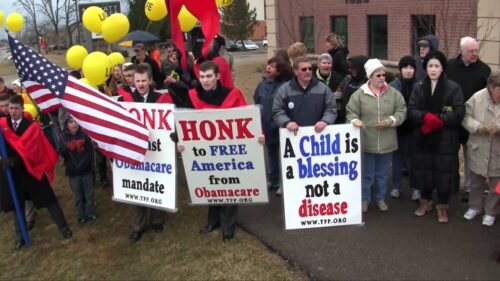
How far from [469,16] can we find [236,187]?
985cm

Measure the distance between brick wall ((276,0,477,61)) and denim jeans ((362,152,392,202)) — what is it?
16.9 feet

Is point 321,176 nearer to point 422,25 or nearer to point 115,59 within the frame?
point 115,59

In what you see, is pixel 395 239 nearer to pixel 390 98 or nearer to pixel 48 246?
pixel 390 98

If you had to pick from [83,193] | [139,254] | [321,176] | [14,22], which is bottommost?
[139,254]

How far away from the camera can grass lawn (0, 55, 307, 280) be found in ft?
16.5

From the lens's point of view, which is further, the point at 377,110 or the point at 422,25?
the point at 422,25

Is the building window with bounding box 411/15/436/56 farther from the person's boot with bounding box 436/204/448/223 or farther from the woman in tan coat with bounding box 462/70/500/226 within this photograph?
the person's boot with bounding box 436/204/448/223

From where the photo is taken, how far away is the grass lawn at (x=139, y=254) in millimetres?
5031

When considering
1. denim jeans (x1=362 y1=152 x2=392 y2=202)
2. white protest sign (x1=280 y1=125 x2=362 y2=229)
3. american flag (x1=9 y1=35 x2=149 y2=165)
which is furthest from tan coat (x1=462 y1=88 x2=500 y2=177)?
american flag (x1=9 y1=35 x2=149 y2=165)

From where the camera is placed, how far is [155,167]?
5.67m

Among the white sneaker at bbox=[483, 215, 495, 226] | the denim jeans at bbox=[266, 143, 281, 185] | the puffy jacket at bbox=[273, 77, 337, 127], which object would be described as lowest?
the white sneaker at bbox=[483, 215, 495, 226]

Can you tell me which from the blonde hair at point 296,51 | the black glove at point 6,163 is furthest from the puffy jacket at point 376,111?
the black glove at point 6,163

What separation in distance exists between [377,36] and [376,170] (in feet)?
41.6

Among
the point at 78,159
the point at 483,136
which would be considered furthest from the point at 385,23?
the point at 78,159
